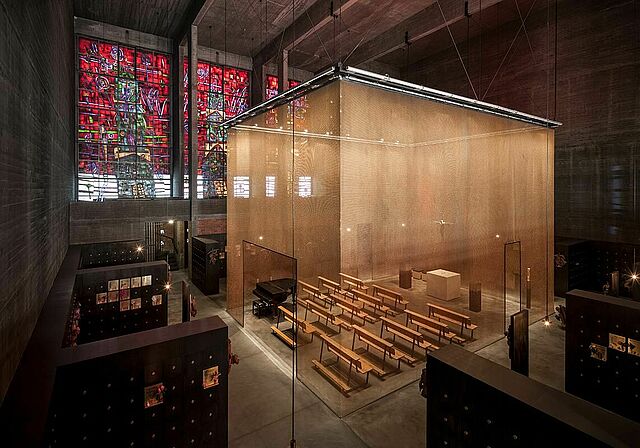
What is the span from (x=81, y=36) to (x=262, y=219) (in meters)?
8.69

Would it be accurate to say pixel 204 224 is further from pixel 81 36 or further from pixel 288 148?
pixel 288 148

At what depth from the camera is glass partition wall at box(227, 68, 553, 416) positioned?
4.90m

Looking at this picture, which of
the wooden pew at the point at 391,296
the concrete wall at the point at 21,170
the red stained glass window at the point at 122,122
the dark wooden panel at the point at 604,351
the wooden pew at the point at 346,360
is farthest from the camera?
the red stained glass window at the point at 122,122

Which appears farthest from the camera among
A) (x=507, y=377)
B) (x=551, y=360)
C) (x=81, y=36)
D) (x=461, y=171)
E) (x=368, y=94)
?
(x=81, y=36)

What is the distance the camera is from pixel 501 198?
7082mm

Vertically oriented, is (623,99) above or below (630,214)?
above

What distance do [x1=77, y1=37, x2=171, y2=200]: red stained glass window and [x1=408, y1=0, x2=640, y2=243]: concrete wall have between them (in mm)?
10514

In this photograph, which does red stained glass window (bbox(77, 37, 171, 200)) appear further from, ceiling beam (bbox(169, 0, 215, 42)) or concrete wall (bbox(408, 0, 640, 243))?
concrete wall (bbox(408, 0, 640, 243))

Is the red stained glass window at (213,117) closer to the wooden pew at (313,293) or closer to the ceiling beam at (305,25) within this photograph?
the ceiling beam at (305,25)

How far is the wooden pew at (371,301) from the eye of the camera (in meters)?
5.26

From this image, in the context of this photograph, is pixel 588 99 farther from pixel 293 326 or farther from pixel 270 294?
pixel 293 326

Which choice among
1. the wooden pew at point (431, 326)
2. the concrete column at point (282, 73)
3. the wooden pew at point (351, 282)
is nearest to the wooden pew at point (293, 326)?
the wooden pew at point (351, 282)

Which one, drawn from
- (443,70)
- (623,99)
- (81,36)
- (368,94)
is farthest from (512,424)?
(81,36)

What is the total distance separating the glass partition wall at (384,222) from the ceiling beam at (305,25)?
13.8ft
